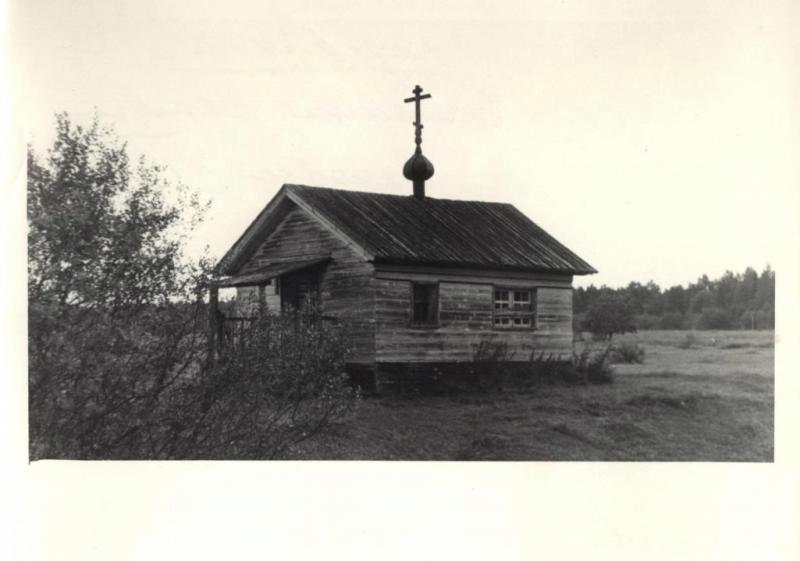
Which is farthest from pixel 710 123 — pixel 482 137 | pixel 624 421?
pixel 624 421

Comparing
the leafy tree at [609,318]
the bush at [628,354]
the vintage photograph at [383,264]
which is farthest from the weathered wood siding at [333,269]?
the bush at [628,354]

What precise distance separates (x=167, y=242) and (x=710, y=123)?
23.7 ft

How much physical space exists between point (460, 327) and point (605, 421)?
3.83 meters

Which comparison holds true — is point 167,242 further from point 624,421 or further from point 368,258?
point 624,421

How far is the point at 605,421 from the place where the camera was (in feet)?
41.4

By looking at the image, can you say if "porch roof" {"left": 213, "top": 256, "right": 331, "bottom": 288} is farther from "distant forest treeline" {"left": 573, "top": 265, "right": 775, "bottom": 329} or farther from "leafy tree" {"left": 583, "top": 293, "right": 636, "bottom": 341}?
"leafy tree" {"left": 583, "top": 293, "right": 636, "bottom": 341}

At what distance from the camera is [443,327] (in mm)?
15344

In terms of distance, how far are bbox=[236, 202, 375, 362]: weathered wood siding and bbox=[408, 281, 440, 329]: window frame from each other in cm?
88

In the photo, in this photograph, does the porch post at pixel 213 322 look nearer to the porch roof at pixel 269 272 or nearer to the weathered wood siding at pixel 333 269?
the porch roof at pixel 269 272

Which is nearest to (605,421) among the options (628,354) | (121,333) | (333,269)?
(333,269)

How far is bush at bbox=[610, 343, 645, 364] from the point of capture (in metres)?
18.1

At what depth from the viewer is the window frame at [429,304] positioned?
49.2 ft

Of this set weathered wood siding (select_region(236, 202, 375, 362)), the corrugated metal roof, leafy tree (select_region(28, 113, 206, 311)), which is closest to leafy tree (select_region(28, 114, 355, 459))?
leafy tree (select_region(28, 113, 206, 311))
